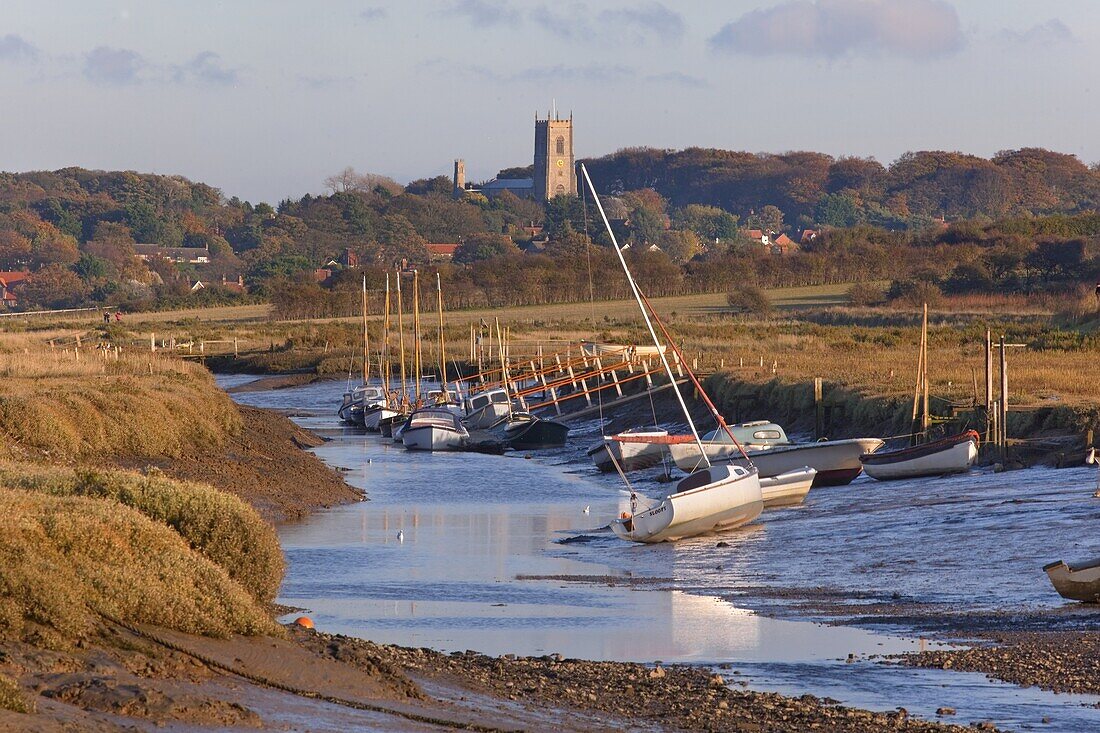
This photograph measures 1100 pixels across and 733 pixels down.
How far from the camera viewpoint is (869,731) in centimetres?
1234

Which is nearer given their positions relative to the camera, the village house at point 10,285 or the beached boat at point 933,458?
the beached boat at point 933,458

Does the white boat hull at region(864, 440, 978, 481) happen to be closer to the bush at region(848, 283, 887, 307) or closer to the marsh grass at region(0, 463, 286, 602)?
the marsh grass at region(0, 463, 286, 602)

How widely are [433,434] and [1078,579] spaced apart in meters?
32.6

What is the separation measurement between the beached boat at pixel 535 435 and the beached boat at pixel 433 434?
1.68 m

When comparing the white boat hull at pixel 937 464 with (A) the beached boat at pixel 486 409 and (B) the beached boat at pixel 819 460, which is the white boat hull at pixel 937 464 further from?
(A) the beached boat at pixel 486 409

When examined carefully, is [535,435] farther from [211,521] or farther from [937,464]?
[211,521]

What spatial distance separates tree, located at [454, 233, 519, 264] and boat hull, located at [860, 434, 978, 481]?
146 meters

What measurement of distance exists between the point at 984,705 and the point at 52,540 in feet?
26.7

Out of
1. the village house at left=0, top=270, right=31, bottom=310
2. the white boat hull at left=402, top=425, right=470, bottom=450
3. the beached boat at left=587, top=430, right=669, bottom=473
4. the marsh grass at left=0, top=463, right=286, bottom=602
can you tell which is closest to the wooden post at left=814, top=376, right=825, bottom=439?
the beached boat at left=587, top=430, right=669, bottom=473

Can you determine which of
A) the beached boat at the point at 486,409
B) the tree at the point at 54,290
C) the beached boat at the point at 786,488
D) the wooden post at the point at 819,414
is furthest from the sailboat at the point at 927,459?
the tree at the point at 54,290

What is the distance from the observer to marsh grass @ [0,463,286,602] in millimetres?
15875

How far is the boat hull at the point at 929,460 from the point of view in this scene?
3253cm

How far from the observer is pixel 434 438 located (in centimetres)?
4912

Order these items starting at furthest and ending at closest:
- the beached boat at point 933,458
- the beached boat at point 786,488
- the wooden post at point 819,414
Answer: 1. the wooden post at point 819,414
2. the beached boat at point 933,458
3. the beached boat at point 786,488
